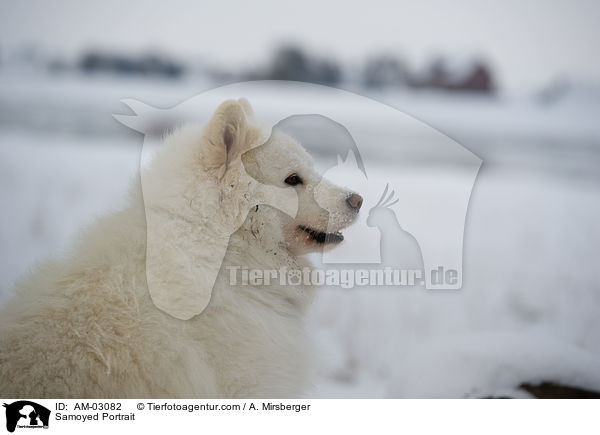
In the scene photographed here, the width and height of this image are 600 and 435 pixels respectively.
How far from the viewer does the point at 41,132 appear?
15.2 ft

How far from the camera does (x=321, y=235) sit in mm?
2068

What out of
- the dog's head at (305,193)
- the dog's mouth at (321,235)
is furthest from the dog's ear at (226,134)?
the dog's mouth at (321,235)

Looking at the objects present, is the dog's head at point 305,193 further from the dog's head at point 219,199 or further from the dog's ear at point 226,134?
the dog's ear at point 226,134

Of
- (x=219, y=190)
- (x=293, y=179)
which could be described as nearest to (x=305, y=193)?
(x=293, y=179)

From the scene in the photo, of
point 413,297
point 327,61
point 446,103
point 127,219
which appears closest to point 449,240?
point 413,297

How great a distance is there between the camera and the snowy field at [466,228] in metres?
3.06

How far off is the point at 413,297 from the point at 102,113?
3.49 metres

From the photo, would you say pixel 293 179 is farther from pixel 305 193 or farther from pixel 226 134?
pixel 226 134

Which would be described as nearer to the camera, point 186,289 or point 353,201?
point 186,289

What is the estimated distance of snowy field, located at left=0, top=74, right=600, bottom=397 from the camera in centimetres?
306

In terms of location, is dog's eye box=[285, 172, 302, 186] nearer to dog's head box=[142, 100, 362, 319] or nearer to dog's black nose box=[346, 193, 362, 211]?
dog's head box=[142, 100, 362, 319]
